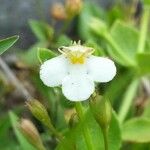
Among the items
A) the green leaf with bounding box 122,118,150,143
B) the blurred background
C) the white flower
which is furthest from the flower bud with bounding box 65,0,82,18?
the white flower

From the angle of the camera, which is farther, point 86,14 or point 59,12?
point 86,14

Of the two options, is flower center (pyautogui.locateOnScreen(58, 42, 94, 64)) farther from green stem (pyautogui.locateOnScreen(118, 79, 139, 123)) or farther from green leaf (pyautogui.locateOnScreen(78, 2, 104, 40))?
green leaf (pyautogui.locateOnScreen(78, 2, 104, 40))

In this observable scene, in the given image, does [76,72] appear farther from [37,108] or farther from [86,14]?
[86,14]

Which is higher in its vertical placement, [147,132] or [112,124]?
[112,124]

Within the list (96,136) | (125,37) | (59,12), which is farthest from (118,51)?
(96,136)

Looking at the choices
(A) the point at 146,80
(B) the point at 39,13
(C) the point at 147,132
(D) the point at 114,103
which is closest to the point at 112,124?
(C) the point at 147,132

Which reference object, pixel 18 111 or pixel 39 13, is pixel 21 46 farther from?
pixel 18 111

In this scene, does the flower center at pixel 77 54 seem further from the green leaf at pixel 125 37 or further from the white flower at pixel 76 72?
the green leaf at pixel 125 37
